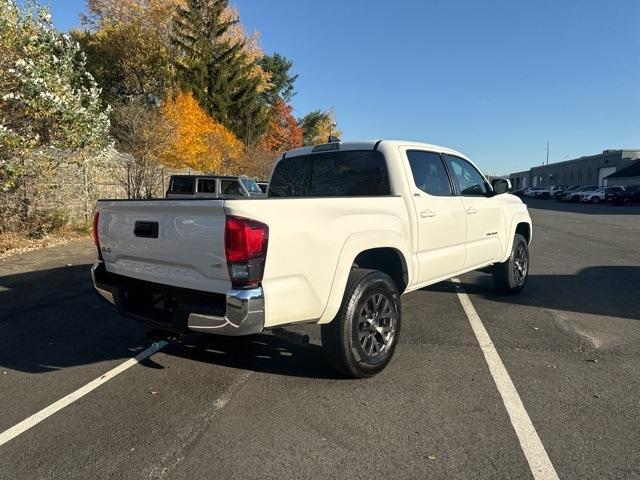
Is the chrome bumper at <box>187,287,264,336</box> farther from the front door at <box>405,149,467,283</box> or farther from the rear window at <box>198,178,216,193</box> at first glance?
the rear window at <box>198,178,216,193</box>

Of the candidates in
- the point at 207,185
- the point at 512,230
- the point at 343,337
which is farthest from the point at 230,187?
the point at 343,337

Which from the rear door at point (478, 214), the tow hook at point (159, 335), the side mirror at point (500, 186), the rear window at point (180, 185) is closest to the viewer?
the tow hook at point (159, 335)

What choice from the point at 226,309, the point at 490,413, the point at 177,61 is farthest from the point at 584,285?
the point at 177,61

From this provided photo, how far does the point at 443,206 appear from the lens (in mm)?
4953

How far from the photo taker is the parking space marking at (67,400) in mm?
3172

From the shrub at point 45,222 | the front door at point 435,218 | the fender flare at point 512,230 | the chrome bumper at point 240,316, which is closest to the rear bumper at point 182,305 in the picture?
the chrome bumper at point 240,316

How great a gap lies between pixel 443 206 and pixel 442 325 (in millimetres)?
1430

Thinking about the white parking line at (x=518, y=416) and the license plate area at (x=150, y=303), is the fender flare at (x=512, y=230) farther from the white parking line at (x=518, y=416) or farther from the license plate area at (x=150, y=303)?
the license plate area at (x=150, y=303)

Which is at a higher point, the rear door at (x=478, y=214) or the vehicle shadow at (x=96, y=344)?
the rear door at (x=478, y=214)

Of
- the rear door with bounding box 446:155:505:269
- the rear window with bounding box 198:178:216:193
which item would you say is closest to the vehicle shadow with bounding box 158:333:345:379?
the rear door with bounding box 446:155:505:269

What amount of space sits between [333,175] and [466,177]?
6.17 feet

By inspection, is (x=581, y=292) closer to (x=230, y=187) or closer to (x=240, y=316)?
(x=240, y=316)

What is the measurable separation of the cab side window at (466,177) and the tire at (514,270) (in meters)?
1.17

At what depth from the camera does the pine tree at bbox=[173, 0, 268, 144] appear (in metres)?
37.9
